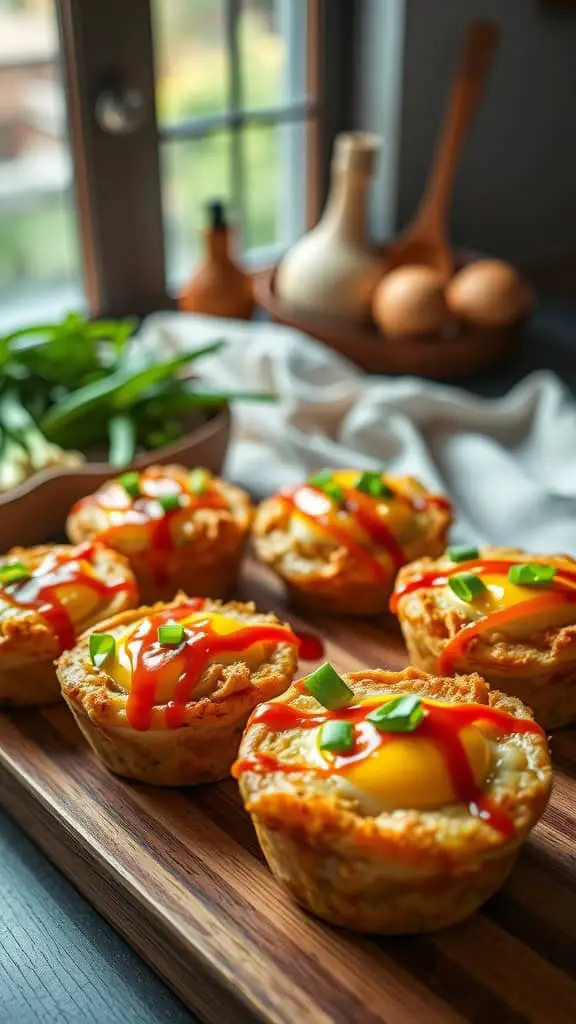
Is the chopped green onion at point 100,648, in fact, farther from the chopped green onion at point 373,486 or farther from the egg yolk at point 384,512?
the chopped green onion at point 373,486

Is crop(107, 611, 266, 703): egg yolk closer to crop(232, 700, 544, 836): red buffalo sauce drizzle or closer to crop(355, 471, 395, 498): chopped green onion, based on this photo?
crop(232, 700, 544, 836): red buffalo sauce drizzle

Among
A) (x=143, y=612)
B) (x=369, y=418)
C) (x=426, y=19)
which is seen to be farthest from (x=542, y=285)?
(x=143, y=612)

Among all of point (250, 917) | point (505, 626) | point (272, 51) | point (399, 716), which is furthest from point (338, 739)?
point (272, 51)

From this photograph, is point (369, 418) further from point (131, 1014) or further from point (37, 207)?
point (131, 1014)

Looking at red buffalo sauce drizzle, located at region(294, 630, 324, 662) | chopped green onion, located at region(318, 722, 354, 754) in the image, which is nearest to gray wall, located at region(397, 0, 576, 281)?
red buffalo sauce drizzle, located at region(294, 630, 324, 662)

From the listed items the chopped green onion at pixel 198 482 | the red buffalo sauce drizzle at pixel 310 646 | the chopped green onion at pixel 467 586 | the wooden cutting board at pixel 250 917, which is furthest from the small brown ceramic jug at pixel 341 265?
the wooden cutting board at pixel 250 917

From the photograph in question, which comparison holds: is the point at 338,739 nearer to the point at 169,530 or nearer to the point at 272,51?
the point at 169,530
